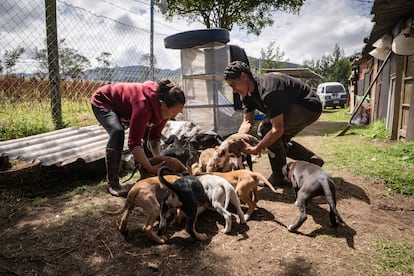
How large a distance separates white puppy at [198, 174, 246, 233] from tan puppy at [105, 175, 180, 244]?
1.42ft

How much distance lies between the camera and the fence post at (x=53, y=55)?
5.44 meters

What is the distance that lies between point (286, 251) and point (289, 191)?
159 cm

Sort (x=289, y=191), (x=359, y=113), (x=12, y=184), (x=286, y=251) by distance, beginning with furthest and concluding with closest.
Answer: (x=359, y=113)
(x=289, y=191)
(x=12, y=184)
(x=286, y=251)

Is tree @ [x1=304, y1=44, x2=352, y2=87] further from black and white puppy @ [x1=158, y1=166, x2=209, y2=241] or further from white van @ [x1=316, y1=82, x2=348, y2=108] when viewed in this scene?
black and white puppy @ [x1=158, y1=166, x2=209, y2=241]

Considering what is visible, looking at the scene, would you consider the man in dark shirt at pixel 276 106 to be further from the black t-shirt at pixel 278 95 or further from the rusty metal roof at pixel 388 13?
the rusty metal roof at pixel 388 13

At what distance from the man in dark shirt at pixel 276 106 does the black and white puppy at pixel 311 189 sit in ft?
2.18

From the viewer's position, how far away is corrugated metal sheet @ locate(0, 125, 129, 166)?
4000mm

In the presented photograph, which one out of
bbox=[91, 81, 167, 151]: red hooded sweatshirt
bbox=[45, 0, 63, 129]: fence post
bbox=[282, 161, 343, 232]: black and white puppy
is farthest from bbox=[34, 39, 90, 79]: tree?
bbox=[282, 161, 343, 232]: black and white puppy

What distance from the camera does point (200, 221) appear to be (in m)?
3.10

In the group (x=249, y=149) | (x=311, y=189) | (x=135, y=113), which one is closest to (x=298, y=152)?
(x=249, y=149)

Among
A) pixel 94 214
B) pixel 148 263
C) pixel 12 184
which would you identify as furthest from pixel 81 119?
pixel 148 263

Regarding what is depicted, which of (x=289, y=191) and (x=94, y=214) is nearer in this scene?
(x=94, y=214)

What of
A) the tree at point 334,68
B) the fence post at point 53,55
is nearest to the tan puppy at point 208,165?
the fence post at point 53,55

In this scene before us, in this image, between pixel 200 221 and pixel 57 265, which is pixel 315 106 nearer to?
pixel 200 221
